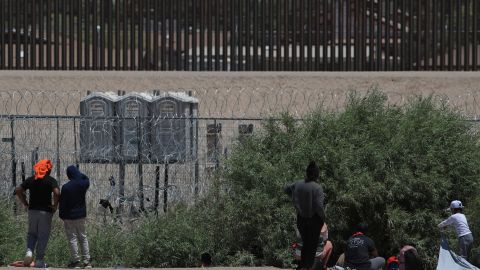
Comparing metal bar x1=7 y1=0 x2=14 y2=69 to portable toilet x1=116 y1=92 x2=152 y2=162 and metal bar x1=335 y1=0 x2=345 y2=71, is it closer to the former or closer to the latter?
portable toilet x1=116 y1=92 x2=152 y2=162

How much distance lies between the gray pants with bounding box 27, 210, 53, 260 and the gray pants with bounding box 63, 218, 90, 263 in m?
0.20

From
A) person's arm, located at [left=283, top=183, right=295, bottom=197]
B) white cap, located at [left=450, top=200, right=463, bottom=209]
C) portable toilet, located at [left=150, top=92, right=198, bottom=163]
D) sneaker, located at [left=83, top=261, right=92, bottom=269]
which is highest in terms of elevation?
portable toilet, located at [left=150, top=92, right=198, bottom=163]

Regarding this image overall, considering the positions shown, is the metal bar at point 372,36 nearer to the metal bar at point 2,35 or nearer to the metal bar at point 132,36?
the metal bar at point 132,36

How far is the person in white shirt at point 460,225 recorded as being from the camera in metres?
13.2

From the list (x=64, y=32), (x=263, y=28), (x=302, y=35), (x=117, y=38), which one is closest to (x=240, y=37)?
(x=263, y=28)

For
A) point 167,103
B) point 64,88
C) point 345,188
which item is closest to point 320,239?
point 345,188

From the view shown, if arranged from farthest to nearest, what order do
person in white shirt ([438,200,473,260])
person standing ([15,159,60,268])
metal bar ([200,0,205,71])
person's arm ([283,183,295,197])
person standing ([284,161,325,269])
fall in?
metal bar ([200,0,205,71]) → person in white shirt ([438,200,473,260]) → person standing ([15,159,60,268]) → person's arm ([283,183,295,197]) → person standing ([284,161,325,269])

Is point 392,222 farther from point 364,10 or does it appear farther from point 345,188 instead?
point 364,10

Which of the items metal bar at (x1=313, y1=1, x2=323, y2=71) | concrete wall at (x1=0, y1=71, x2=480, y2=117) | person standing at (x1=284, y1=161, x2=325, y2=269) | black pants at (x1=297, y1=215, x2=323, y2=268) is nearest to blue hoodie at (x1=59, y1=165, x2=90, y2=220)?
person standing at (x1=284, y1=161, x2=325, y2=269)

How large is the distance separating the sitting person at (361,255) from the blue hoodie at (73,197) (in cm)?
275

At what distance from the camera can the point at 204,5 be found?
2117 cm

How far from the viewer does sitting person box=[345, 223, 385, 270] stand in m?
12.7

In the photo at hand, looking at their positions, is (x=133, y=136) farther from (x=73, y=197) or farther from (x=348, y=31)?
(x=348, y=31)

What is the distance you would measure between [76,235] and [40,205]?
495 millimetres
